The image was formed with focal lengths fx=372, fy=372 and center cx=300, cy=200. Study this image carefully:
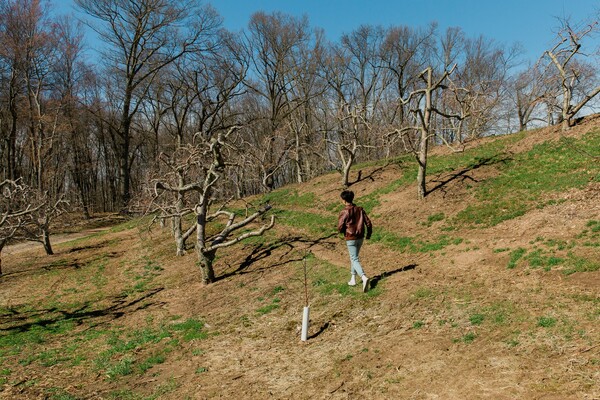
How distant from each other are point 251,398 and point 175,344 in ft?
11.3

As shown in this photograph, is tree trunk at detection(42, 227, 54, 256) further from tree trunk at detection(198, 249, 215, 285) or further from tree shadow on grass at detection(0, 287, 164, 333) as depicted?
tree trunk at detection(198, 249, 215, 285)

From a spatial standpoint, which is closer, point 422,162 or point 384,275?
point 384,275

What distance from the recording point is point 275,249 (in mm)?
14344

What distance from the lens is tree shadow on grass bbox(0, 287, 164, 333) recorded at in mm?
11242

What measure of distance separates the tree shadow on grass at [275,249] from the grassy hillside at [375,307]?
92 mm

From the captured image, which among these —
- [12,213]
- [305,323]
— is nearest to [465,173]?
[305,323]

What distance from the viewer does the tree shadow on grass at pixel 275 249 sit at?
1286 centimetres

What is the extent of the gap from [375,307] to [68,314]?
1005 cm

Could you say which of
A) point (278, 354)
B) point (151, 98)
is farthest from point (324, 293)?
point (151, 98)

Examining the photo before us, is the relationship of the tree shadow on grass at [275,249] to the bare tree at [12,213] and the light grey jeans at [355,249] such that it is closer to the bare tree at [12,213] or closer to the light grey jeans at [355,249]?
the light grey jeans at [355,249]

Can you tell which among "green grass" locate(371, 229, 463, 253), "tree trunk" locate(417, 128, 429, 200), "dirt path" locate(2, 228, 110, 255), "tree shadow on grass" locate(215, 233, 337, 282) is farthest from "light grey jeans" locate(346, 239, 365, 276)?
"dirt path" locate(2, 228, 110, 255)

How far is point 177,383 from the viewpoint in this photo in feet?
21.5

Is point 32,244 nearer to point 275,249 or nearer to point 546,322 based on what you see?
point 275,249

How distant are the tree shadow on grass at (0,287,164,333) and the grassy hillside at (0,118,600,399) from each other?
7 cm
